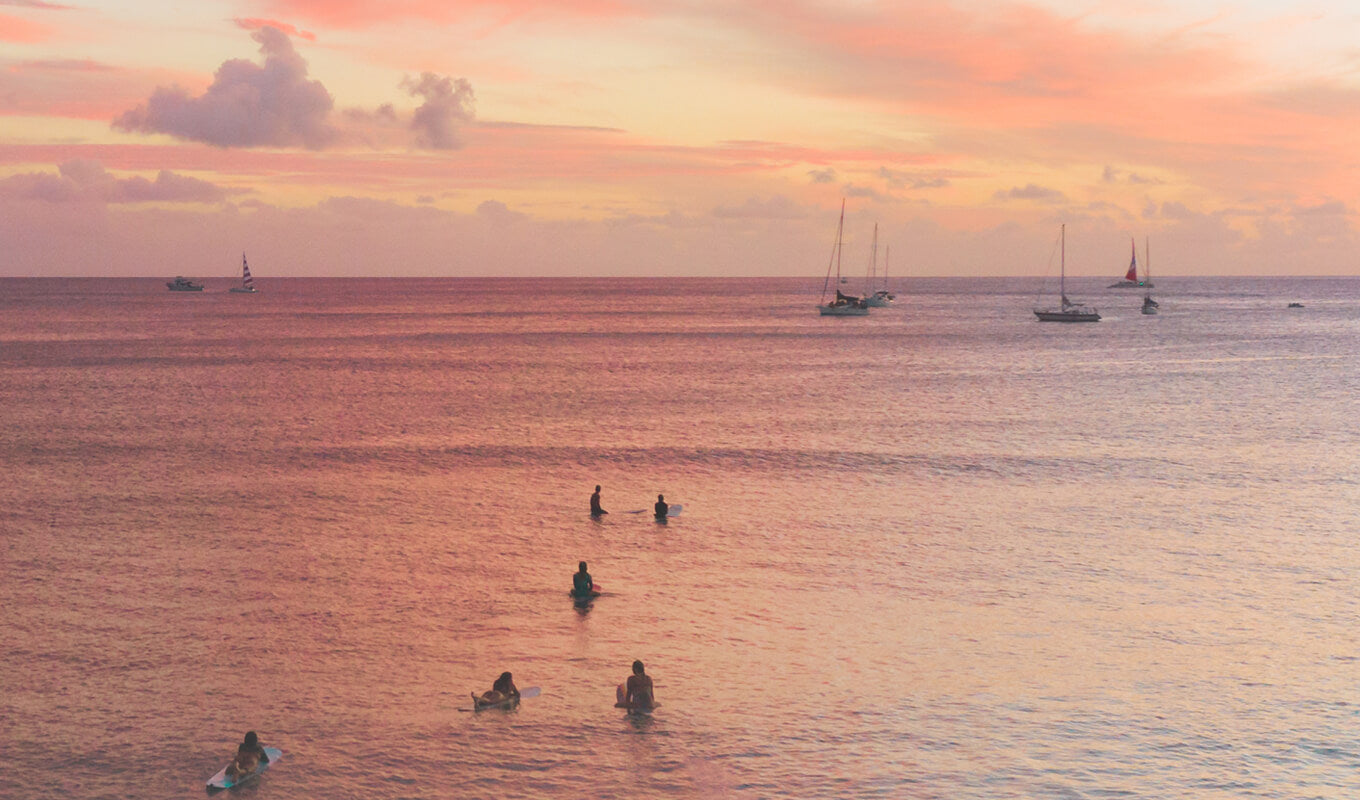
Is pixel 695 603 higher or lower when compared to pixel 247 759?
higher

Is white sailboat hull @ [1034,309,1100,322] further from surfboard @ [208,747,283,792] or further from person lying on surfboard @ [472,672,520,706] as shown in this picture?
surfboard @ [208,747,283,792]

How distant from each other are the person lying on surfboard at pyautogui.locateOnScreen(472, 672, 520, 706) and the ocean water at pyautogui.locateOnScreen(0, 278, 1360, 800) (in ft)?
1.27

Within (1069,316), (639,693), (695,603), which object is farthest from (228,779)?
(1069,316)

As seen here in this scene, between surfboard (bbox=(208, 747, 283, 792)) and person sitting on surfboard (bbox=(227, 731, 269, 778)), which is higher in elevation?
person sitting on surfboard (bbox=(227, 731, 269, 778))

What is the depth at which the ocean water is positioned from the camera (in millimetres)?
24375

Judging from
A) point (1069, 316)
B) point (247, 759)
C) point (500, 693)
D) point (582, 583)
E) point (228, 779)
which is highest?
point (1069, 316)

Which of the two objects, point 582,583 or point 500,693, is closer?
point 500,693

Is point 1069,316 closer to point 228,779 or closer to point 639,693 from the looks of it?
point 639,693

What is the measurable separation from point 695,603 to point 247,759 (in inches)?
599

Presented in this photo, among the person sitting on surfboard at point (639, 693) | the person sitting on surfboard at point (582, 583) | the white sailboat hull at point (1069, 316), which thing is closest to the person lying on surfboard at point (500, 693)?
the person sitting on surfboard at point (639, 693)

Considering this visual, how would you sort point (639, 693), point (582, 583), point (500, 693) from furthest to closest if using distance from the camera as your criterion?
point (582, 583) → point (500, 693) → point (639, 693)

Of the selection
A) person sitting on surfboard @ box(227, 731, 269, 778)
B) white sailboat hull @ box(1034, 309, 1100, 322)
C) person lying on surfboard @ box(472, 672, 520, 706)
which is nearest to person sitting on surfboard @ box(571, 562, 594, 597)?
person lying on surfboard @ box(472, 672, 520, 706)

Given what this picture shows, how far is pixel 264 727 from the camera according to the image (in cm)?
2592

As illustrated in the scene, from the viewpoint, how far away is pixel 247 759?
23.2 meters
